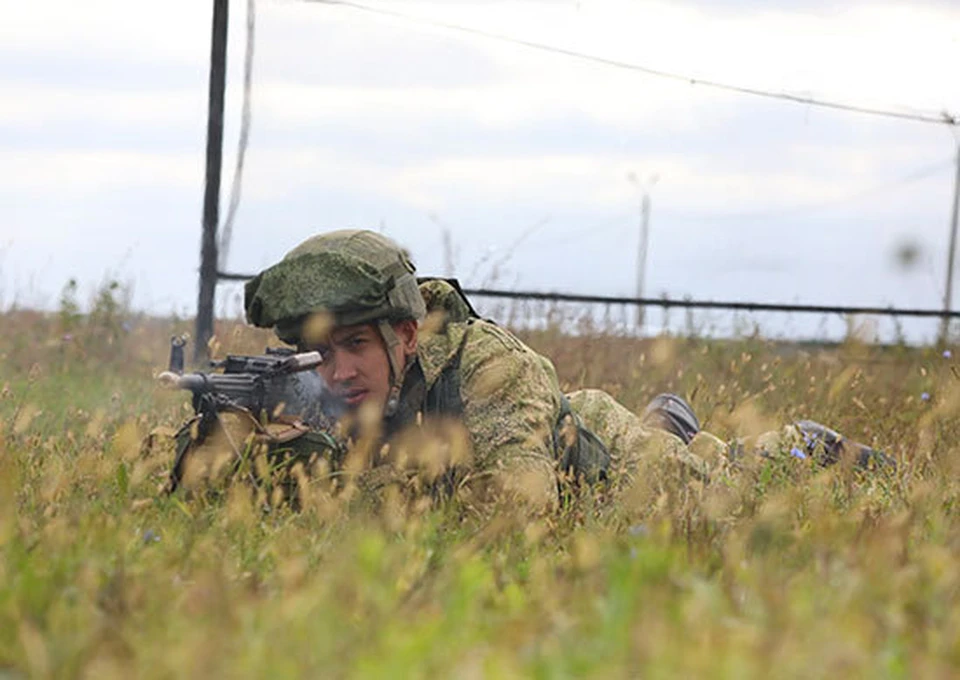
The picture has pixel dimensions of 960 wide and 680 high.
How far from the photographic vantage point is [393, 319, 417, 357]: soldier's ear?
16.9 ft

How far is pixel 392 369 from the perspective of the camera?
5141 mm

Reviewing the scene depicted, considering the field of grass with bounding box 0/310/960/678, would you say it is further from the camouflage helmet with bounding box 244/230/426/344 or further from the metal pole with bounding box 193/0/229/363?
the metal pole with bounding box 193/0/229/363

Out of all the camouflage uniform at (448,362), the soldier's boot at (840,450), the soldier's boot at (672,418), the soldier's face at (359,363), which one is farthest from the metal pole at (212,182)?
the soldier's face at (359,363)

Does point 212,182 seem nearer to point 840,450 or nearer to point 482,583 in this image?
point 840,450

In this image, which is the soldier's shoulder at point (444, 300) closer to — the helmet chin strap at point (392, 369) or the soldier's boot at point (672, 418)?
the helmet chin strap at point (392, 369)

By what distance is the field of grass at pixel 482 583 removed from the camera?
225 centimetres

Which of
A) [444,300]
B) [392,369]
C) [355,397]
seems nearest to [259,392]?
[355,397]

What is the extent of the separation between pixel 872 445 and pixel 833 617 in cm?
523

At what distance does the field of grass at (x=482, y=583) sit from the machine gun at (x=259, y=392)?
0.22m

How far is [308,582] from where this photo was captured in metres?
3.20

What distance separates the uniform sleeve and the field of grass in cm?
16

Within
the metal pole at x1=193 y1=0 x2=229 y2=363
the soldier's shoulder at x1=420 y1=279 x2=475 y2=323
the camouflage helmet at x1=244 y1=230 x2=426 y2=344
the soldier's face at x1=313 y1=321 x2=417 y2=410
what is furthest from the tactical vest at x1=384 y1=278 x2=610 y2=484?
the metal pole at x1=193 y1=0 x2=229 y2=363

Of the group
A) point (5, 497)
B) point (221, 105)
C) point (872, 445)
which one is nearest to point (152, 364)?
point (221, 105)

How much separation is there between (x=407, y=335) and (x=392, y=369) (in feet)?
0.40
